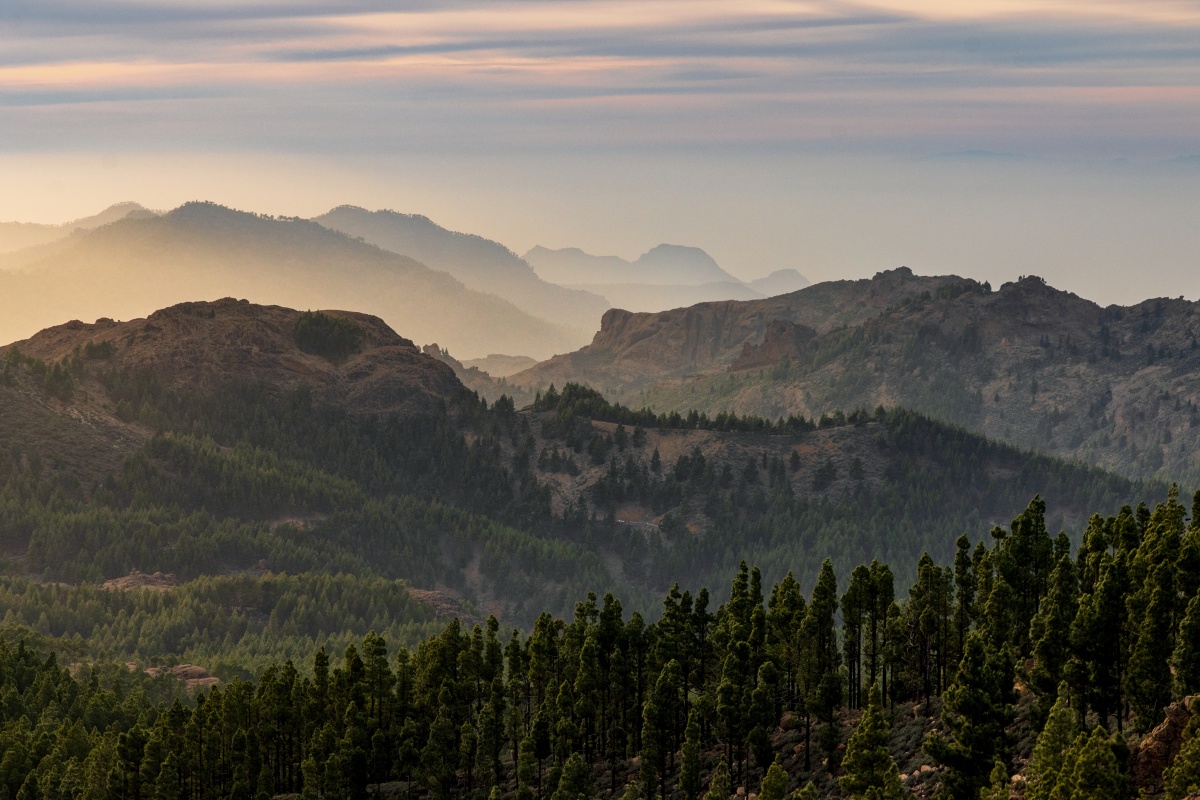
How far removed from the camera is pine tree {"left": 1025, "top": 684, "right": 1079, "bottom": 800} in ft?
350

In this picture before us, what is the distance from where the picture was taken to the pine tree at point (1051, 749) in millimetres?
106625

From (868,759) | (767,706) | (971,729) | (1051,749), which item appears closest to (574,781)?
(767,706)

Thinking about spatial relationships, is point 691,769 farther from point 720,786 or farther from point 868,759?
point 868,759

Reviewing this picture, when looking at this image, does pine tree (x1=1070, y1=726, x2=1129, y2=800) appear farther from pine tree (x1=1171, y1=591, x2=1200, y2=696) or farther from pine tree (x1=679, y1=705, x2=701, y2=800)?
pine tree (x1=679, y1=705, x2=701, y2=800)

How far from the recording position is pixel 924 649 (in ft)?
499

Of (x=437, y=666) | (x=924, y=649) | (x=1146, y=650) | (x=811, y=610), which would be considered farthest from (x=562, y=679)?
(x=1146, y=650)

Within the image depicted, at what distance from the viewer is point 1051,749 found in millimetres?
109688

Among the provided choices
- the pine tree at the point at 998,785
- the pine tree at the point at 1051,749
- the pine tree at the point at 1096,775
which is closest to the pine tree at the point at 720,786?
the pine tree at the point at 998,785

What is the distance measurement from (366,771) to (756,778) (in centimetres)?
4429

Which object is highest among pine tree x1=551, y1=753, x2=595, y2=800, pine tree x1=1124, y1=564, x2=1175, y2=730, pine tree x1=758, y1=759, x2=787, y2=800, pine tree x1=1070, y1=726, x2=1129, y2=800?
pine tree x1=1124, y1=564, x2=1175, y2=730

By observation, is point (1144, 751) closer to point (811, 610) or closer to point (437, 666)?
point (811, 610)

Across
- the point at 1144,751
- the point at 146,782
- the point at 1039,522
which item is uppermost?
the point at 1039,522

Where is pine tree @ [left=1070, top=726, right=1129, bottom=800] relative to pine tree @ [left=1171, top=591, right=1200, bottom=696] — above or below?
below

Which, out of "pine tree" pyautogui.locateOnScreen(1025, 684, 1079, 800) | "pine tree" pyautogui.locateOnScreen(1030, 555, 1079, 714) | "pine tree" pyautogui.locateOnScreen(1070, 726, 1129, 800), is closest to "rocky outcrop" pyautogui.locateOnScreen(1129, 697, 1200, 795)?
"pine tree" pyautogui.locateOnScreen(1025, 684, 1079, 800)
